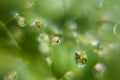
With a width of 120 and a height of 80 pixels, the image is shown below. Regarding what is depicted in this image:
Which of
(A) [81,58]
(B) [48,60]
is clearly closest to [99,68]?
(A) [81,58]

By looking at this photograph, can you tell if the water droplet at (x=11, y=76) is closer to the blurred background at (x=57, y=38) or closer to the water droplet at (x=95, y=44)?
the blurred background at (x=57, y=38)

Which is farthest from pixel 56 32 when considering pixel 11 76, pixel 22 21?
pixel 11 76

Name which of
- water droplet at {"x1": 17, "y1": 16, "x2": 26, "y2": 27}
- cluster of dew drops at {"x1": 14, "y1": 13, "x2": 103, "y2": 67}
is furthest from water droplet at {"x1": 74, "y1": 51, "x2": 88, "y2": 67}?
water droplet at {"x1": 17, "y1": 16, "x2": 26, "y2": 27}

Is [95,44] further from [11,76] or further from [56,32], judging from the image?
[11,76]

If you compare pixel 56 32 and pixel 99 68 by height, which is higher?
pixel 56 32

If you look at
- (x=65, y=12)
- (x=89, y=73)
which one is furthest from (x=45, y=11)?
(x=89, y=73)

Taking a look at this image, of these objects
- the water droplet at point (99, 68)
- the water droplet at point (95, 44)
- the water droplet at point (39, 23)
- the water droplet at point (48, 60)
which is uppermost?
the water droplet at point (39, 23)

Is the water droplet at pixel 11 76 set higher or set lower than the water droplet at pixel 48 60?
lower

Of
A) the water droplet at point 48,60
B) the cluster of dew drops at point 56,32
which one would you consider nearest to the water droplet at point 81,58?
the cluster of dew drops at point 56,32
